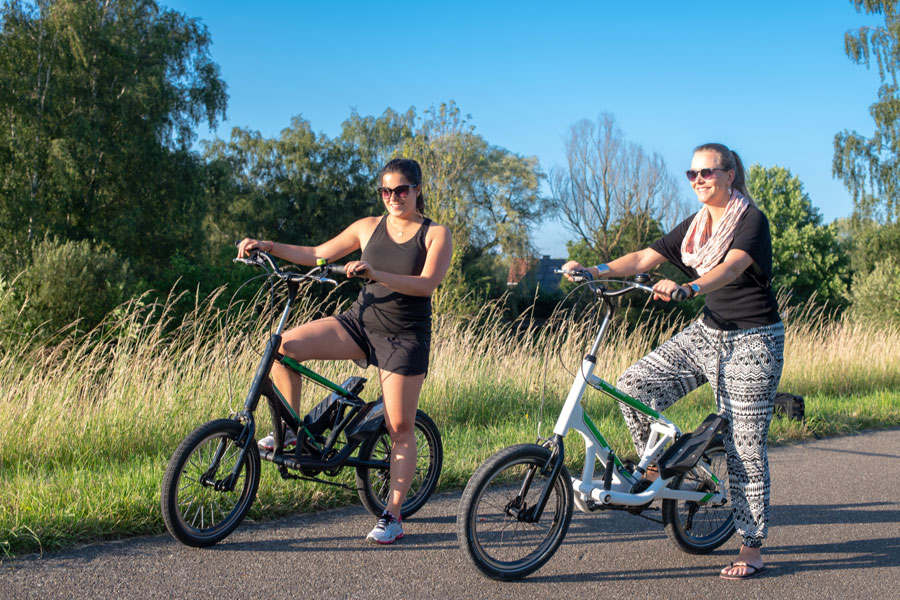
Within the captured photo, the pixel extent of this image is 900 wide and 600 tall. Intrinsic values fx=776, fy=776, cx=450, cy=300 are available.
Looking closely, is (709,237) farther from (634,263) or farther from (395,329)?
(395,329)

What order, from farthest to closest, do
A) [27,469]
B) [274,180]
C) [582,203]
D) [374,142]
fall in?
[374,142], [274,180], [582,203], [27,469]

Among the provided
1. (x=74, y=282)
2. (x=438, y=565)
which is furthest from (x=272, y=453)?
(x=74, y=282)

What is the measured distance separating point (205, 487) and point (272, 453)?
0.41 m

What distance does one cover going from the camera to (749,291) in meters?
3.97

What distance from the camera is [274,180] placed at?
180ft

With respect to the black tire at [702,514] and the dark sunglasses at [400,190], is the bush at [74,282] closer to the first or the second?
the dark sunglasses at [400,190]

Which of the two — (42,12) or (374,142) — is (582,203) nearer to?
(374,142)

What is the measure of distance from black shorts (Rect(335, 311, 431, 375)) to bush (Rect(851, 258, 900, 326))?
22.6 meters

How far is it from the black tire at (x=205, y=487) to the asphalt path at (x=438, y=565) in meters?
0.11

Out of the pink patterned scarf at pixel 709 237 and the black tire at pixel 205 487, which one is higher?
the pink patterned scarf at pixel 709 237

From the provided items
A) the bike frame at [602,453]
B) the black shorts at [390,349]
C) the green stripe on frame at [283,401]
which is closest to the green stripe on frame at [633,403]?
the bike frame at [602,453]

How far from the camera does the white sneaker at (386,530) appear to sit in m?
4.14

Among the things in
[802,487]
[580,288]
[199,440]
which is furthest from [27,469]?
[802,487]

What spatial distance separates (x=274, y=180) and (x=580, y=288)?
53116 millimetres
